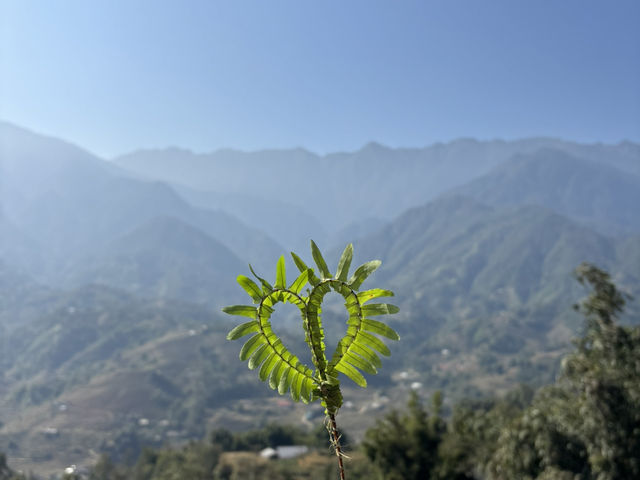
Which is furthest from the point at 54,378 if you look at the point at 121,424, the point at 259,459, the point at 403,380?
the point at 259,459

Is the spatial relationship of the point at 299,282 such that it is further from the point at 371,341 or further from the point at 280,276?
the point at 371,341

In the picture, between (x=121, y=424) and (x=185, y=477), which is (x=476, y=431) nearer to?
(x=185, y=477)

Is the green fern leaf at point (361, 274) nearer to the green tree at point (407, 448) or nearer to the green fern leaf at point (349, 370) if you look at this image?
the green fern leaf at point (349, 370)

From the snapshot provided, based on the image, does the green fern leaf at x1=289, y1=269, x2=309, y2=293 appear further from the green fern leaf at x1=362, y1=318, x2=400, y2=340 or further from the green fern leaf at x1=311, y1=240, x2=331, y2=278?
the green fern leaf at x1=362, y1=318, x2=400, y2=340

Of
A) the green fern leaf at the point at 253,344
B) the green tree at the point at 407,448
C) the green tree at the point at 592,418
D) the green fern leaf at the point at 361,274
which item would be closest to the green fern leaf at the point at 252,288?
the green fern leaf at the point at 253,344

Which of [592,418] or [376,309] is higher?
[592,418]

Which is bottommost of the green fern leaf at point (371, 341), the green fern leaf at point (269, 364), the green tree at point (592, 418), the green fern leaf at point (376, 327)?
the green fern leaf at point (269, 364)

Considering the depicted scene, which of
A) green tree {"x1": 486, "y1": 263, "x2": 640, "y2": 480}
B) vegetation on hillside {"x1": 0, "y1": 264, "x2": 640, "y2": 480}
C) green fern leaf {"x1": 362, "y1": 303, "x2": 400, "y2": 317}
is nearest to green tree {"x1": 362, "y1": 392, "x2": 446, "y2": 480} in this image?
vegetation on hillside {"x1": 0, "y1": 264, "x2": 640, "y2": 480}

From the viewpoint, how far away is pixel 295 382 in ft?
3.99

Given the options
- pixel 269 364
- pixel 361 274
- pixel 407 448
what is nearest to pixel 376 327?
pixel 361 274

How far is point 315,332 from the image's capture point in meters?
1.12

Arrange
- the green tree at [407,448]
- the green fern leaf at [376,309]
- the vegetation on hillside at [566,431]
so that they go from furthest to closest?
the green tree at [407,448] < the vegetation on hillside at [566,431] < the green fern leaf at [376,309]

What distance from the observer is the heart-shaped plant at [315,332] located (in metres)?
1.09

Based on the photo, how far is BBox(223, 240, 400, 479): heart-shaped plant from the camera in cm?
109
